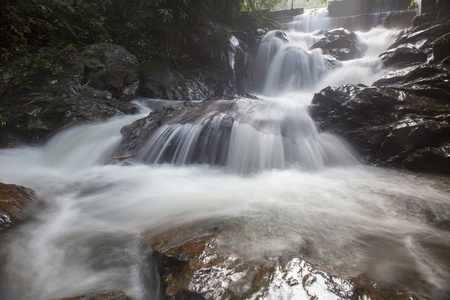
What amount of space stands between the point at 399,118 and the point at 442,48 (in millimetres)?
3021

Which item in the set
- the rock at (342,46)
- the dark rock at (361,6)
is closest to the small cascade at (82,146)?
the rock at (342,46)

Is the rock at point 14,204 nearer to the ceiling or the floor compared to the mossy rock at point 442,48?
nearer to the floor

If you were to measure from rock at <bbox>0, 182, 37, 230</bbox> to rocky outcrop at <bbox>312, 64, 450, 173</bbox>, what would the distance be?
208 inches

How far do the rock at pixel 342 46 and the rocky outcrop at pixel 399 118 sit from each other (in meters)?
7.78

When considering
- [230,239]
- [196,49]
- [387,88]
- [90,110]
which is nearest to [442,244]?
[230,239]

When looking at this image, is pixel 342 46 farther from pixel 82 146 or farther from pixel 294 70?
pixel 82 146

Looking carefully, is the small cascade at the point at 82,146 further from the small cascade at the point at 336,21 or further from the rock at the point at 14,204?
the small cascade at the point at 336,21

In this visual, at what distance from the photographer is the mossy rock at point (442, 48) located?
568 centimetres

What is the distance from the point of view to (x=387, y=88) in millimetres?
5082

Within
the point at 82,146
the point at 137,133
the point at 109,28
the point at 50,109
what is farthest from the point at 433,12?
the point at 50,109

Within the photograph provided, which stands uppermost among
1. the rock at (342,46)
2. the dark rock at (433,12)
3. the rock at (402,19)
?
the rock at (402,19)

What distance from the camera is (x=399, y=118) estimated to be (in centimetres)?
451

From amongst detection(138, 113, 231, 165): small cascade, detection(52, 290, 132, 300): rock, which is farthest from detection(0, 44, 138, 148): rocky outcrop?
detection(52, 290, 132, 300): rock

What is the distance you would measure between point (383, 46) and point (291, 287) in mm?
15465
